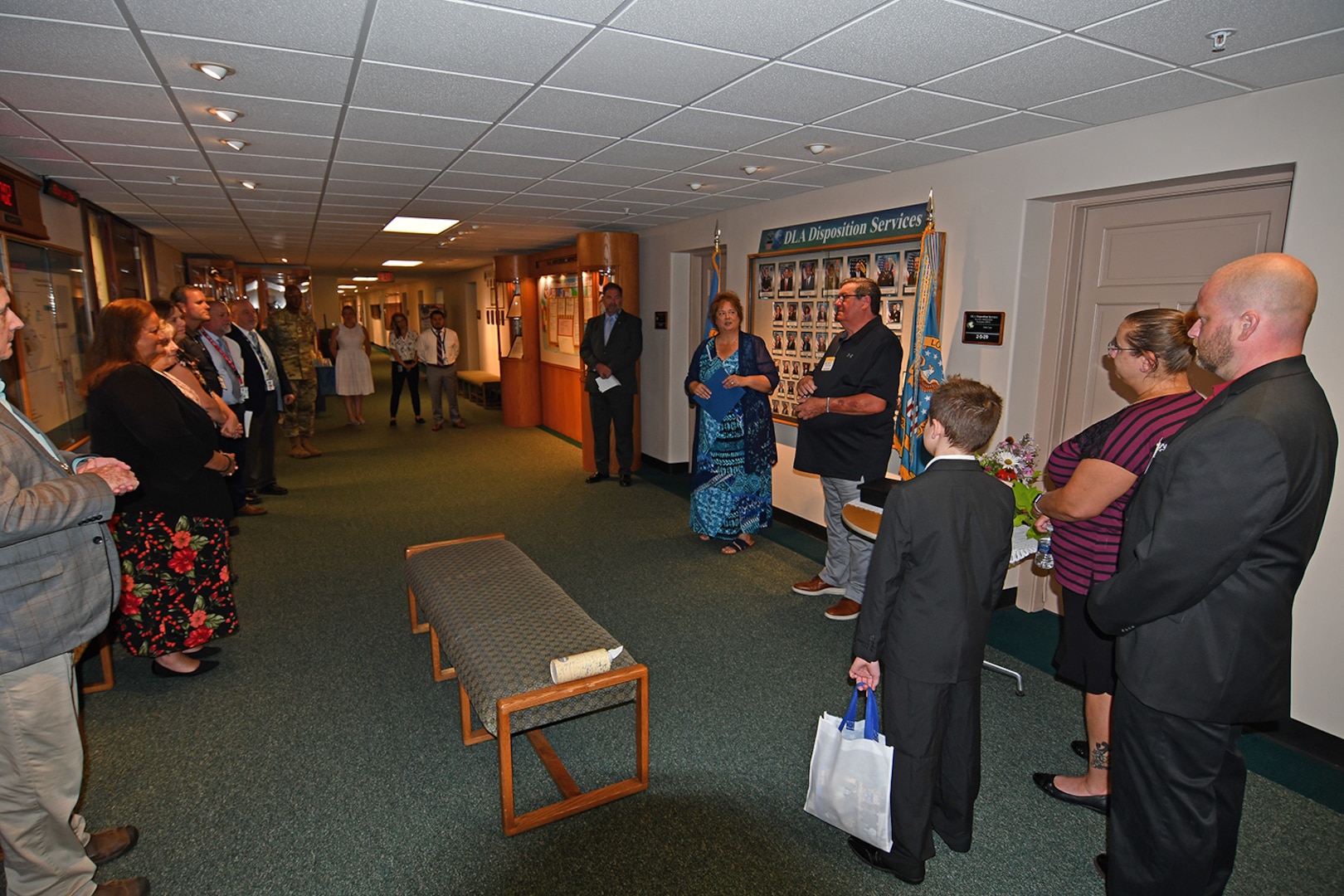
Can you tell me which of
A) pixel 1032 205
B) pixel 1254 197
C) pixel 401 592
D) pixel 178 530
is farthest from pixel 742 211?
pixel 178 530

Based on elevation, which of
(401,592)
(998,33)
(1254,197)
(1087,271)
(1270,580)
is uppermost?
(998,33)

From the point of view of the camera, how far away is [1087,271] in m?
3.43

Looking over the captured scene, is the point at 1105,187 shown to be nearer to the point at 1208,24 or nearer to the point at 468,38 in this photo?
the point at 1208,24

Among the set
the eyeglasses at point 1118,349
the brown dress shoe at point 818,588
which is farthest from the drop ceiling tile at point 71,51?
the brown dress shoe at point 818,588

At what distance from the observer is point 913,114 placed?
2.91m

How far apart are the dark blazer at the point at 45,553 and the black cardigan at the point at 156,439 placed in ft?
3.21

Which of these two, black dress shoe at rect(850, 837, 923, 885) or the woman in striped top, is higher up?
the woman in striped top

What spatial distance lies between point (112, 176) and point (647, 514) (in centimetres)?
435

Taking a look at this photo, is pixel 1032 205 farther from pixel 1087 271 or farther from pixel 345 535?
pixel 345 535

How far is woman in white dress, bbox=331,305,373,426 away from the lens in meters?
9.12

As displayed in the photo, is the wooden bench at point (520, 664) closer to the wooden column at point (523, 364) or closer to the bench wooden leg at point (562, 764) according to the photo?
the bench wooden leg at point (562, 764)

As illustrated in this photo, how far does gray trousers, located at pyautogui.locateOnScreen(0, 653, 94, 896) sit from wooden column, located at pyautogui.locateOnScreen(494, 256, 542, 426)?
7.84 meters

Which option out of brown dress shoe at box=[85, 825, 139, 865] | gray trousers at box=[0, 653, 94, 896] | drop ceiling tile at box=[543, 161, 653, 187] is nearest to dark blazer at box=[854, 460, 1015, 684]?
gray trousers at box=[0, 653, 94, 896]

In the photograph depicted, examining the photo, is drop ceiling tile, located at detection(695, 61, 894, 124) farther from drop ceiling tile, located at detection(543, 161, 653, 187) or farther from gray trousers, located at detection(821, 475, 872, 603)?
gray trousers, located at detection(821, 475, 872, 603)
